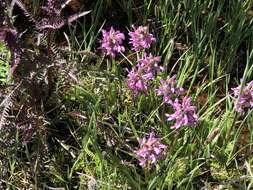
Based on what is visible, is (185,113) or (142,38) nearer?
→ (185,113)

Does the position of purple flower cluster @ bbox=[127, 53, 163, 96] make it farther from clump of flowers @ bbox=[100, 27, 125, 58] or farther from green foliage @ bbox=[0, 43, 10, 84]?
green foliage @ bbox=[0, 43, 10, 84]

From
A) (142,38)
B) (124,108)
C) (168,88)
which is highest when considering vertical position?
(142,38)

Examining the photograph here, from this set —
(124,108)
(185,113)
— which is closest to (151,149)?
(185,113)

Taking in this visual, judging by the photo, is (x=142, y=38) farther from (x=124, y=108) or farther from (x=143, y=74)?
Answer: (x=124, y=108)

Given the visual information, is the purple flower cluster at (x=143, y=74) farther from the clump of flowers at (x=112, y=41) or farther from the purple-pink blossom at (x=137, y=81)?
the clump of flowers at (x=112, y=41)

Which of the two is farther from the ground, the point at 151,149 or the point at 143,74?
the point at 143,74

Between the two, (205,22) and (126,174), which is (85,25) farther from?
(126,174)

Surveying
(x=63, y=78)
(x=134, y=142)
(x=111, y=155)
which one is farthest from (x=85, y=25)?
(x=111, y=155)

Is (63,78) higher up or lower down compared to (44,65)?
lower down

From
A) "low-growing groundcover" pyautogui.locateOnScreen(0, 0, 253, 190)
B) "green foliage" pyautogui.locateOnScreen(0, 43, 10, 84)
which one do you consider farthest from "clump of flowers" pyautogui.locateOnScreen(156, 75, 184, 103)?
"green foliage" pyautogui.locateOnScreen(0, 43, 10, 84)
